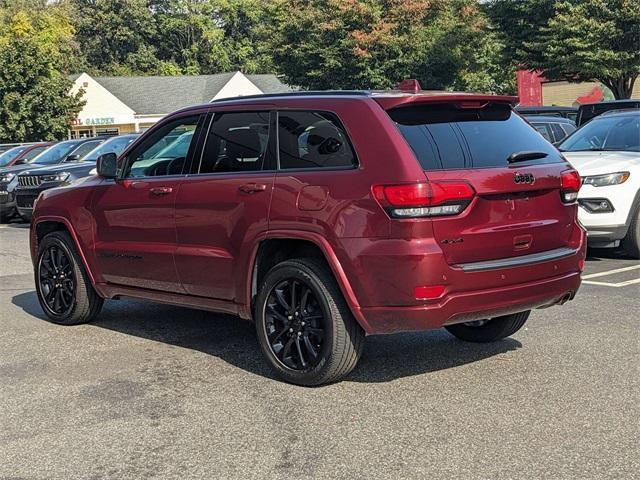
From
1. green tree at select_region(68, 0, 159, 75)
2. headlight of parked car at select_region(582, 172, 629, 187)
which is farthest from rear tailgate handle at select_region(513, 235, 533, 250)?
green tree at select_region(68, 0, 159, 75)

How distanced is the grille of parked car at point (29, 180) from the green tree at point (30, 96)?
30878 millimetres

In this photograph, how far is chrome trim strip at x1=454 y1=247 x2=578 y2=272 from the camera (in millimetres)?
4703

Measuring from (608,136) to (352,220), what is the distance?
7.13 meters

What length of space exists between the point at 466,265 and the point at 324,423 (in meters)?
1.22

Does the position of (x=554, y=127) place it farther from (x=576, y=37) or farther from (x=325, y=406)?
(x=576, y=37)

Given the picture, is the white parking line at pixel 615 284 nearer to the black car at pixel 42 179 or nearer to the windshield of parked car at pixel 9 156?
the black car at pixel 42 179

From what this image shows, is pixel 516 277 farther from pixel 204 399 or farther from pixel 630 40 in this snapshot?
pixel 630 40

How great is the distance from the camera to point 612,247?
10.7 meters

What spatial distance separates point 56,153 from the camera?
18516 millimetres

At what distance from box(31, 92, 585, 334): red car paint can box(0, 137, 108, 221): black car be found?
39.8 feet

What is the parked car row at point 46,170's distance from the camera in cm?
1511

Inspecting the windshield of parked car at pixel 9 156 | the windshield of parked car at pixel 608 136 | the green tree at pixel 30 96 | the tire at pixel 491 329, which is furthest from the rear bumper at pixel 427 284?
the green tree at pixel 30 96

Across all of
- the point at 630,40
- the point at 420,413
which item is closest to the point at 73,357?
the point at 420,413

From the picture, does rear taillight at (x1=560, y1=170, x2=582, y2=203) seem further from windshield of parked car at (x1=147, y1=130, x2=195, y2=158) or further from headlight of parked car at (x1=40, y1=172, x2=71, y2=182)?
headlight of parked car at (x1=40, y1=172, x2=71, y2=182)
